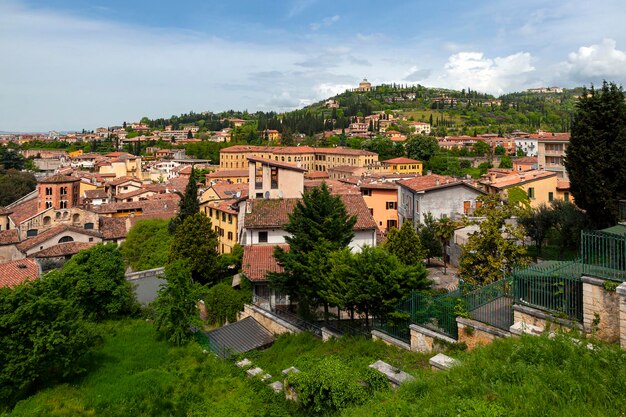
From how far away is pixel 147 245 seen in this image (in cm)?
3628

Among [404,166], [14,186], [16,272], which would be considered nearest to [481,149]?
[404,166]

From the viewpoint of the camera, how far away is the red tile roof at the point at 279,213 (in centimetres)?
2589

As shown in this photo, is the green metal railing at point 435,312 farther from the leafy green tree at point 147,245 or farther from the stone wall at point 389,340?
the leafy green tree at point 147,245

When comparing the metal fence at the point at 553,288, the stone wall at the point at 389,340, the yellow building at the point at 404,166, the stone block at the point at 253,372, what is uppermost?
the yellow building at the point at 404,166

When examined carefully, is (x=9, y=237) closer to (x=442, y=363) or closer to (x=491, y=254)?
(x=491, y=254)

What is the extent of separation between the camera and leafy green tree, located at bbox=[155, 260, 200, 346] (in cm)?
1769

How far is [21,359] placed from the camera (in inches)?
519

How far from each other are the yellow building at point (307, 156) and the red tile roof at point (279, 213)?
6462cm

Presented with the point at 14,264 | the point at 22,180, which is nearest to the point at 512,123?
the point at 22,180

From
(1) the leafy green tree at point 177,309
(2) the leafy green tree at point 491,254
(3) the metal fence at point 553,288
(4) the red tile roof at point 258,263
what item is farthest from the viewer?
(4) the red tile roof at point 258,263

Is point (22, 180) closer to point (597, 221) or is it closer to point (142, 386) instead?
point (142, 386)

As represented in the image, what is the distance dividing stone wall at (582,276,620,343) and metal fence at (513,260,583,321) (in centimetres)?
32

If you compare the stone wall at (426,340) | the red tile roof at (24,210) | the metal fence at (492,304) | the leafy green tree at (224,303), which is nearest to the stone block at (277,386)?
the stone wall at (426,340)

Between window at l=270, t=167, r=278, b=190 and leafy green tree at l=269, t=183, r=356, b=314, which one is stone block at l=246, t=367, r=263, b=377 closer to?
leafy green tree at l=269, t=183, r=356, b=314
